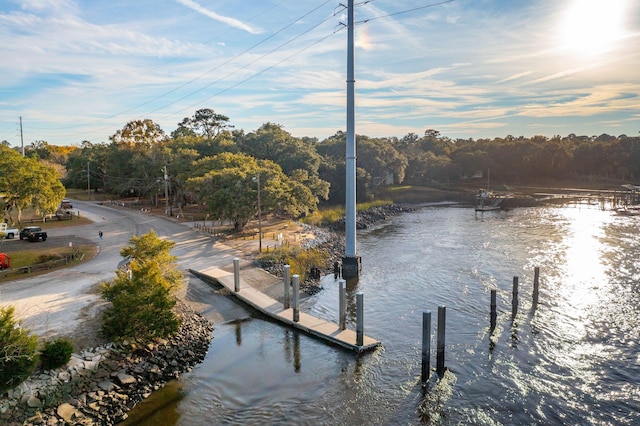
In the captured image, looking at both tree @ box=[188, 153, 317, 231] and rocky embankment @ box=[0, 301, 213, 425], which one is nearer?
rocky embankment @ box=[0, 301, 213, 425]

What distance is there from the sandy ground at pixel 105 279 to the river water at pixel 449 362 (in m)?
3.51

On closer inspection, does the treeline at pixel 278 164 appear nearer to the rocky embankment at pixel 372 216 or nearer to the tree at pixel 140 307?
the rocky embankment at pixel 372 216

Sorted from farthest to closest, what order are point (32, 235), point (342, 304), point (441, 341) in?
point (32, 235) → point (342, 304) → point (441, 341)

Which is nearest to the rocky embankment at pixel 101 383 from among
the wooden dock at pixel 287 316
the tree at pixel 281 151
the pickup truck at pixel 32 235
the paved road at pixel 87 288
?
the paved road at pixel 87 288

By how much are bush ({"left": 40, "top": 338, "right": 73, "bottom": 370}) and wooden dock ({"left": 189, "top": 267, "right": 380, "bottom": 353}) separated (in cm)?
965

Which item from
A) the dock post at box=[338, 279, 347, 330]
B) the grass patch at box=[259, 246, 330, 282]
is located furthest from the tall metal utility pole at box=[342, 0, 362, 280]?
the dock post at box=[338, 279, 347, 330]

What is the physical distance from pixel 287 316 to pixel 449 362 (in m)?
7.93

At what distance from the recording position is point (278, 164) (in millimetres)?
69500

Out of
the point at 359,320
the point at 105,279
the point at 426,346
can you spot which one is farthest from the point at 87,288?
the point at 426,346

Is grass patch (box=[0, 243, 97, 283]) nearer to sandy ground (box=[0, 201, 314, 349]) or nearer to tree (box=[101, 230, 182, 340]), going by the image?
sandy ground (box=[0, 201, 314, 349])

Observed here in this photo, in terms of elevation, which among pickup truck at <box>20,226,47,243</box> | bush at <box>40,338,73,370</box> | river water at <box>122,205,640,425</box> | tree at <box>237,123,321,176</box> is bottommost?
river water at <box>122,205,640,425</box>

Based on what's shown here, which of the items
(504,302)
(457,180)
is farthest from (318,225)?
(457,180)

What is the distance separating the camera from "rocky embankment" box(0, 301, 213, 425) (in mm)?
13719

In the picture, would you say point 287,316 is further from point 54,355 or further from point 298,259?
point 298,259
